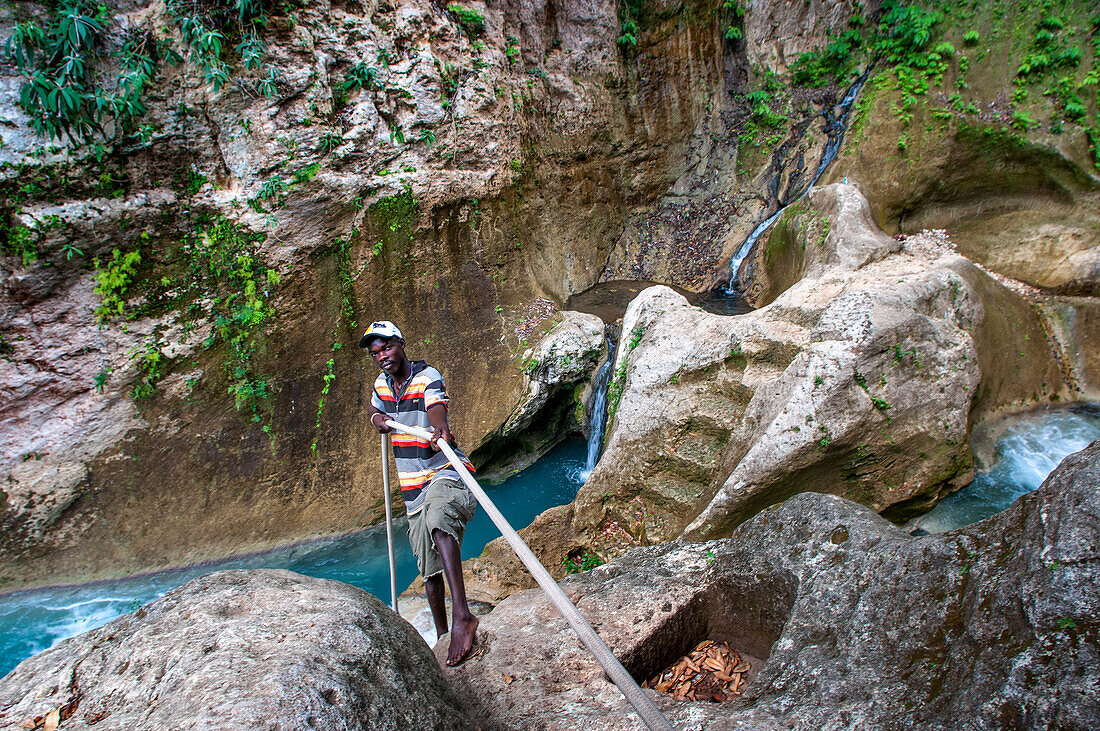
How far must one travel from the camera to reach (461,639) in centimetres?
282

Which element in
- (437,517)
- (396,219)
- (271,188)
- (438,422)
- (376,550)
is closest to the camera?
(437,517)

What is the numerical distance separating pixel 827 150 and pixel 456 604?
10222 millimetres

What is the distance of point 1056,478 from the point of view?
67.6 inches

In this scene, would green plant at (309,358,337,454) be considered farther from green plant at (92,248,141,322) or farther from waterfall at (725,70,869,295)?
waterfall at (725,70,869,295)

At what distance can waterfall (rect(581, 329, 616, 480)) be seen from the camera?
7.45 meters

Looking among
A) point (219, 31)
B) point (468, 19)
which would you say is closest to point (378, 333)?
point (219, 31)

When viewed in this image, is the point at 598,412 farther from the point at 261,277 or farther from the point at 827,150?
the point at 827,150

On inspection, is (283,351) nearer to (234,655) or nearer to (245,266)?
(245,266)

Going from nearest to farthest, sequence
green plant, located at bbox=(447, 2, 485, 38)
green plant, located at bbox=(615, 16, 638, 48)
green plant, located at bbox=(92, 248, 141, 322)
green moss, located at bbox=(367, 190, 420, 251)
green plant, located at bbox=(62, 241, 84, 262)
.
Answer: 1. green plant, located at bbox=(62, 241, 84, 262)
2. green plant, located at bbox=(92, 248, 141, 322)
3. green moss, located at bbox=(367, 190, 420, 251)
4. green plant, located at bbox=(447, 2, 485, 38)
5. green plant, located at bbox=(615, 16, 638, 48)

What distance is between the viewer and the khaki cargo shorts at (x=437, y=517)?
9.98 ft

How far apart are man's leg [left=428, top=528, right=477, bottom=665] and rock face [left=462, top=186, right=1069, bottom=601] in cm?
212

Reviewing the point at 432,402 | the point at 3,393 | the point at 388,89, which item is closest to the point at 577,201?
the point at 388,89

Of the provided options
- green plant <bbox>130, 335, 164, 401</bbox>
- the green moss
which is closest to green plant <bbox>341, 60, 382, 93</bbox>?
the green moss

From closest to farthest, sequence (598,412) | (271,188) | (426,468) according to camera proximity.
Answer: (426,468) < (271,188) < (598,412)
